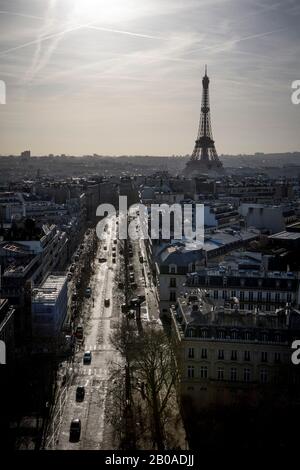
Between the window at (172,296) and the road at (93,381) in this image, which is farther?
the window at (172,296)

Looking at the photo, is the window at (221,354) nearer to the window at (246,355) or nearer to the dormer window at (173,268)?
the window at (246,355)

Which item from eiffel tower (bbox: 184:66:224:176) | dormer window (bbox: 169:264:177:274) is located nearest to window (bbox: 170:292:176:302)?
dormer window (bbox: 169:264:177:274)

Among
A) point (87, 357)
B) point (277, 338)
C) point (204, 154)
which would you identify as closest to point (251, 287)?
point (277, 338)

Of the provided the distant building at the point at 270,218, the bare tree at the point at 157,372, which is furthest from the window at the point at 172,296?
the distant building at the point at 270,218
